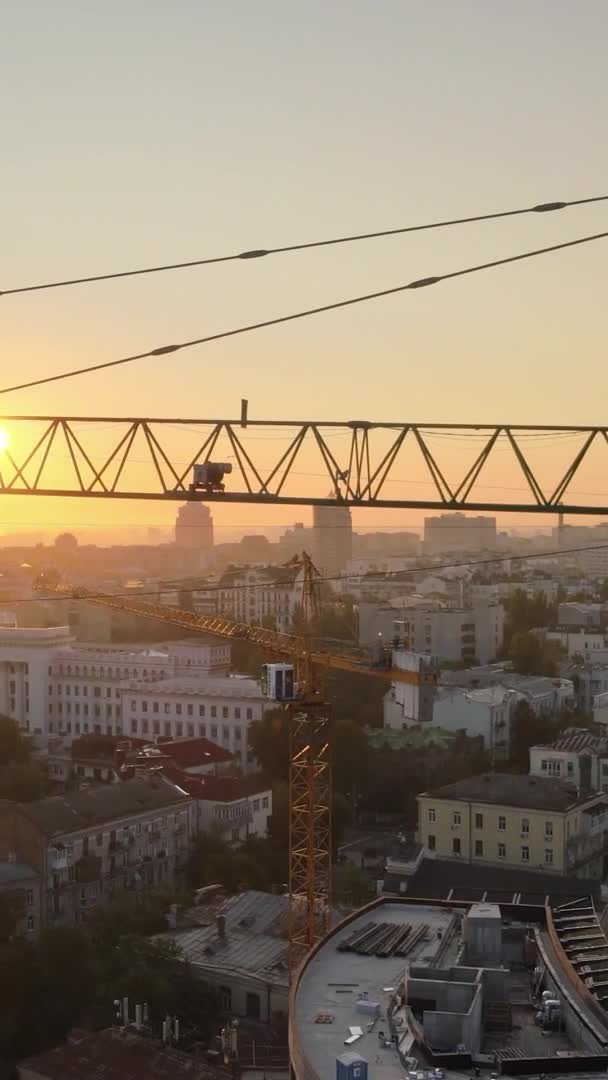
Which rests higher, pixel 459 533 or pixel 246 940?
pixel 459 533

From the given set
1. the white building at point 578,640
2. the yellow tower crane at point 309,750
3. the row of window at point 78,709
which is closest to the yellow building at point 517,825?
the yellow tower crane at point 309,750

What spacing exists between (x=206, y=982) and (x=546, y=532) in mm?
70210

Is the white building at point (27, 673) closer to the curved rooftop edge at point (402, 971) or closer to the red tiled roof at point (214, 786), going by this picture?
the red tiled roof at point (214, 786)

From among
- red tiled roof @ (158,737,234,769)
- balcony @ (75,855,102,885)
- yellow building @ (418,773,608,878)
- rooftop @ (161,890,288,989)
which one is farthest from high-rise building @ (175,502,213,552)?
rooftop @ (161,890,288,989)

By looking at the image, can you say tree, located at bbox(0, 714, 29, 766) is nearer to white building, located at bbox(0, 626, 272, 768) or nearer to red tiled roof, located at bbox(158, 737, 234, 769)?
red tiled roof, located at bbox(158, 737, 234, 769)

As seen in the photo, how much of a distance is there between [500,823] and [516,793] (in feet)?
1.34

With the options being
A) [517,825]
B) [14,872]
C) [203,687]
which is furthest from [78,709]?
[517,825]

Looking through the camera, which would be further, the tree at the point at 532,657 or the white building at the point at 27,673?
the tree at the point at 532,657

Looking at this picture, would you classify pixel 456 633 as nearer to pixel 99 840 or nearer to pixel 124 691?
pixel 124 691

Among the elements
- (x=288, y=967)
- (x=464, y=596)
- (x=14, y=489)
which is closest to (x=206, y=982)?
(x=288, y=967)

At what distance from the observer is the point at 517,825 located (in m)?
15.2

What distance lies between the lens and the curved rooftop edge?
6.07 m

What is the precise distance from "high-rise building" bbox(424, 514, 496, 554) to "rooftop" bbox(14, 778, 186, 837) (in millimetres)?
42822

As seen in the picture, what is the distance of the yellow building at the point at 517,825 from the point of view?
49.4 ft
